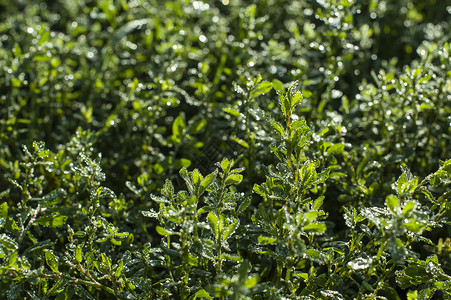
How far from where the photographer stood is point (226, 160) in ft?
5.29

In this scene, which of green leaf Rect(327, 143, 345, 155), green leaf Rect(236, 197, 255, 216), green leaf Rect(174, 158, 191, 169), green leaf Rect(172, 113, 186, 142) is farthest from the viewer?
green leaf Rect(172, 113, 186, 142)

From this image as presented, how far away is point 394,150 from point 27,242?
169 cm

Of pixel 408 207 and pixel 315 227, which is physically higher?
pixel 408 207

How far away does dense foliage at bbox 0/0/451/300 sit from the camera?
62.8 inches

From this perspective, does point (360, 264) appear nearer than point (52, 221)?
Yes

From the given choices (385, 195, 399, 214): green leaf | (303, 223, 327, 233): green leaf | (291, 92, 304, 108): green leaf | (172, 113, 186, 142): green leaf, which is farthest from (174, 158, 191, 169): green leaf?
(385, 195, 399, 214): green leaf

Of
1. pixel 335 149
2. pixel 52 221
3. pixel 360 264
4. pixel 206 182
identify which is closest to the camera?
pixel 360 264

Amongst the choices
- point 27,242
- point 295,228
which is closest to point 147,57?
point 27,242

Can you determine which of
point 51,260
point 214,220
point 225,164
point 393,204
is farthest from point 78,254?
point 393,204

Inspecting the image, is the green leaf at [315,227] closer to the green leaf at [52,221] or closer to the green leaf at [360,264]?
the green leaf at [360,264]

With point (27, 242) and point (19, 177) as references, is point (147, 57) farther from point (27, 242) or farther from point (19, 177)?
point (27, 242)

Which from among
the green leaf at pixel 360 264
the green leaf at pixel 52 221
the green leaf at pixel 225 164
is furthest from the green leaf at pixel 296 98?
the green leaf at pixel 52 221

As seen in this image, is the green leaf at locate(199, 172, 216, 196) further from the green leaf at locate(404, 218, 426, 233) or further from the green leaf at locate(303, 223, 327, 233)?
the green leaf at locate(404, 218, 426, 233)

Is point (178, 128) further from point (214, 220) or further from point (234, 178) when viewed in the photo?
point (214, 220)
